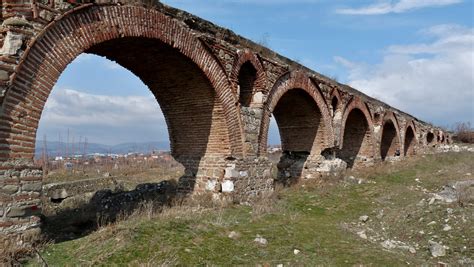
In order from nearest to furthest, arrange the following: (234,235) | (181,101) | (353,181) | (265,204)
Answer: (234,235) < (265,204) < (181,101) < (353,181)

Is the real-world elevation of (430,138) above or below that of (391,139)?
above

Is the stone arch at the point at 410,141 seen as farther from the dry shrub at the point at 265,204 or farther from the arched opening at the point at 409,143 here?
the dry shrub at the point at 265,204

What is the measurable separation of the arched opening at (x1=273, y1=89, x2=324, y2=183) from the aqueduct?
0.12 feet

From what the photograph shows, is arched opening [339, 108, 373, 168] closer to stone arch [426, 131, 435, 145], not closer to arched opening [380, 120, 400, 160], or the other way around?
arched opening [380, 120, 400, 160]

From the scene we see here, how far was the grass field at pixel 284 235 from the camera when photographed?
518 centimetres

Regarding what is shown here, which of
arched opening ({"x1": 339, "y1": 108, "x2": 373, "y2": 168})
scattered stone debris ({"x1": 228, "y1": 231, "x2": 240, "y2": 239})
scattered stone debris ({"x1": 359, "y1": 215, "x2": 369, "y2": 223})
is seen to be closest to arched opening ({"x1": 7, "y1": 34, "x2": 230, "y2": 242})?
scattered stone debris ({"x1": 228, "y1": 231, "x2": 240, "y2": 239})

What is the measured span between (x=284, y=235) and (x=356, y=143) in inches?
489

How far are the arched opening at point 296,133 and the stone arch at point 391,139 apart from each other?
900cm

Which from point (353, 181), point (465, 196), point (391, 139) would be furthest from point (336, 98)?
point (391, 139)

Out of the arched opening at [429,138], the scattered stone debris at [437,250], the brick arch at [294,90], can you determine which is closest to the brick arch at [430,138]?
the arched opening at [429,138]

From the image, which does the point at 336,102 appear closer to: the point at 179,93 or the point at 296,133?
the point at 296,133

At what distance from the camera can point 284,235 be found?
6512 mm

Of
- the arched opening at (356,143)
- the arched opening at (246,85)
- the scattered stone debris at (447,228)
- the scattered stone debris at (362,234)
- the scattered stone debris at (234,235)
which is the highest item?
the arched opening at (246,85)

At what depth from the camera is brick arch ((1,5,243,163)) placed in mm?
5121
